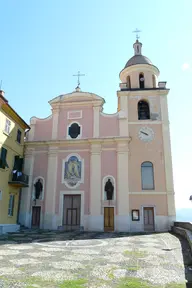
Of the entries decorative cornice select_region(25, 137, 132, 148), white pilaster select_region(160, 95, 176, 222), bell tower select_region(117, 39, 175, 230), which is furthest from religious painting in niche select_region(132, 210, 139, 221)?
decorative cornice select_region(25, 137, 132, 148)

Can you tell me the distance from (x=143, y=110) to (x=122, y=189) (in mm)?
7607

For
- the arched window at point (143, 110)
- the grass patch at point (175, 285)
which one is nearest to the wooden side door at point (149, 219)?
the arched window at point (143, 110)

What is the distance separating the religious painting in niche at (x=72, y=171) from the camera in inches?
771

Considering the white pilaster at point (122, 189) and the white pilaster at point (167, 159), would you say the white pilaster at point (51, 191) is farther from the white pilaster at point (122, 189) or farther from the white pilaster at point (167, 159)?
the white pilaster at point (167, 159)

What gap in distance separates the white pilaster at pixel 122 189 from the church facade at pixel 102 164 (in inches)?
2.2

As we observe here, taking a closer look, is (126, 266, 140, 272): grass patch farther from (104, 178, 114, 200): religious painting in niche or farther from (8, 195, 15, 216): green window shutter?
(8, 195, 15, 216): green window shutter

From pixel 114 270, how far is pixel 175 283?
1.68 metres

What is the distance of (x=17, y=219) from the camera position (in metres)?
19.0

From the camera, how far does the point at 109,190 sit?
61.9 feet

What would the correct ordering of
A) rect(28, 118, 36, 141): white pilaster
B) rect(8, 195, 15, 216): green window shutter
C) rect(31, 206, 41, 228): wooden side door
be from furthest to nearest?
rect(28, 118, 36, 141): white pilaster < rect(31, 206, 41, 228): wooden side door < rect(8, 195, 15, 216): green window shutter

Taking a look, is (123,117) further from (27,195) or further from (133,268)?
(133,268)

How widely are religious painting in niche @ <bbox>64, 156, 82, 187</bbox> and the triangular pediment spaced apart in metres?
5.46

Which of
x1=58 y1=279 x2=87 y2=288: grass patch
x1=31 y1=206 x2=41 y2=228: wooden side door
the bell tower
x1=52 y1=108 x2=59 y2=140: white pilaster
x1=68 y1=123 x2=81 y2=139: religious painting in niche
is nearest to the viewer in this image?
x1=58 y1=279 x2=87 y2=288: grass patch

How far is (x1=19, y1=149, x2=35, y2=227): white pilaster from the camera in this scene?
19047 millimetres
